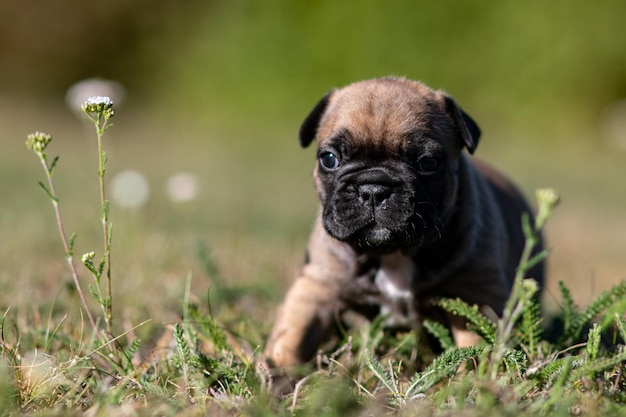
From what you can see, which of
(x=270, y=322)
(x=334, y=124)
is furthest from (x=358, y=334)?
(x=334, y=124)

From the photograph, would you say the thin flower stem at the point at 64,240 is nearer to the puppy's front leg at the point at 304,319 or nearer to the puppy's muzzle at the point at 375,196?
the puppy's front leg at the point at 304,319

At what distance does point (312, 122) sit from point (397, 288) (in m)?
0.99

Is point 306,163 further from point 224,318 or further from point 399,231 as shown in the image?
point 399,231

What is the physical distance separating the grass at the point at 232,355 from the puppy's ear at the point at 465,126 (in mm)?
807

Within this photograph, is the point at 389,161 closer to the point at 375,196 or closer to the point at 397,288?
the point at 375,196

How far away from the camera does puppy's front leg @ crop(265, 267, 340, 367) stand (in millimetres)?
3807

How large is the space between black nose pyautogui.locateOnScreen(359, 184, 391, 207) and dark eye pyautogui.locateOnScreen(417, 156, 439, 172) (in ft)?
1.04

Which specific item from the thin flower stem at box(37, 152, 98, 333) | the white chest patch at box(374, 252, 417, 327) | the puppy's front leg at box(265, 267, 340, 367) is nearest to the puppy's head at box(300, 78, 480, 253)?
the white chest patch at box(374, 252, 417, 327)

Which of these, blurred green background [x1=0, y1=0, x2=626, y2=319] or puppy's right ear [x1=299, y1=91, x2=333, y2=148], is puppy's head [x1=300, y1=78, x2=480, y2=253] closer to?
puppy's right ear [x1=299, y1=91, x2=333, y2=148]

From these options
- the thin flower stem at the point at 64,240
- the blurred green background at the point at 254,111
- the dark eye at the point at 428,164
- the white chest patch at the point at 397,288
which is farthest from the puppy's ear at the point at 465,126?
the thin flower stem at the point at 64,240

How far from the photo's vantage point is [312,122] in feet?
13.7

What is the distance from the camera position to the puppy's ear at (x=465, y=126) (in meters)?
3.80

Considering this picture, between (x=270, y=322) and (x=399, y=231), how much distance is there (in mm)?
1242

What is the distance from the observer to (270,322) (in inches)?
169
